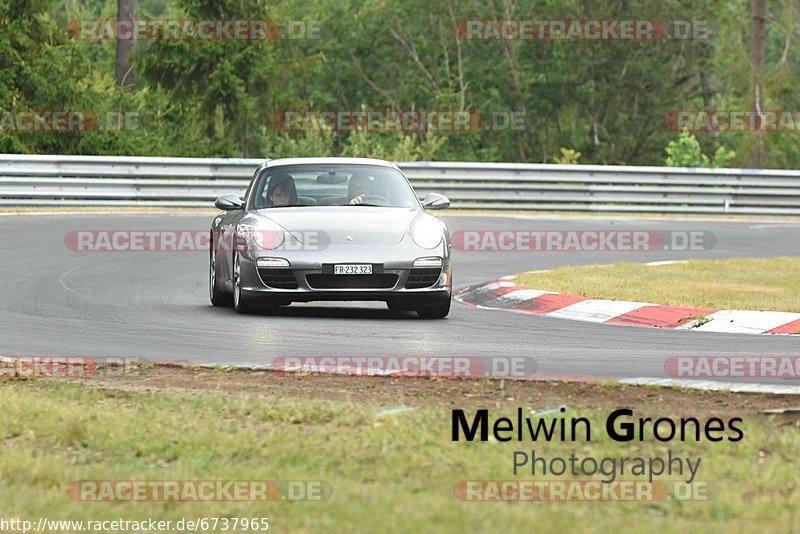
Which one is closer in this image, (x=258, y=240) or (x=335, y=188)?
(x=258, y=240)

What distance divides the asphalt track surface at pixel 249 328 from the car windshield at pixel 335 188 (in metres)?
1.01

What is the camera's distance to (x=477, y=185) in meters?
28.8

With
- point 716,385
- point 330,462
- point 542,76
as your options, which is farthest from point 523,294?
point 542,76

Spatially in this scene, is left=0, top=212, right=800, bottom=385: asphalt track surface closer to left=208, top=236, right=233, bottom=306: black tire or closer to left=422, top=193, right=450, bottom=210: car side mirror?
left=208, top=236, right=233, bottom=306: black tire

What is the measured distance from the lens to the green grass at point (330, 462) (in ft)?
17.6

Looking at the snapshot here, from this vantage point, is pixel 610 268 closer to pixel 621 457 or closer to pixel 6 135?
pixel 621 457

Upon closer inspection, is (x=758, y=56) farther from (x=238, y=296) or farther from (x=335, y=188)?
(x=238, y=296)

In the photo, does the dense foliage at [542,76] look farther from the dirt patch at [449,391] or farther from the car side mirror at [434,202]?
the dirt patch at [449,391]

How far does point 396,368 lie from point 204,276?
8.14m

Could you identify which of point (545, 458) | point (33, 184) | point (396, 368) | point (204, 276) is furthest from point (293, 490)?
point (33, 184)

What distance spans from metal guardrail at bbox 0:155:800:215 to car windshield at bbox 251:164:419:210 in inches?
529

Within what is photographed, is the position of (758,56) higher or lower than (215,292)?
higher

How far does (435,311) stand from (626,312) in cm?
180

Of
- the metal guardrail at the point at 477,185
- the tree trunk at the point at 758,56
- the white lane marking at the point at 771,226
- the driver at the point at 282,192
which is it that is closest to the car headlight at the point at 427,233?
A: the driver at the point at 282,192
